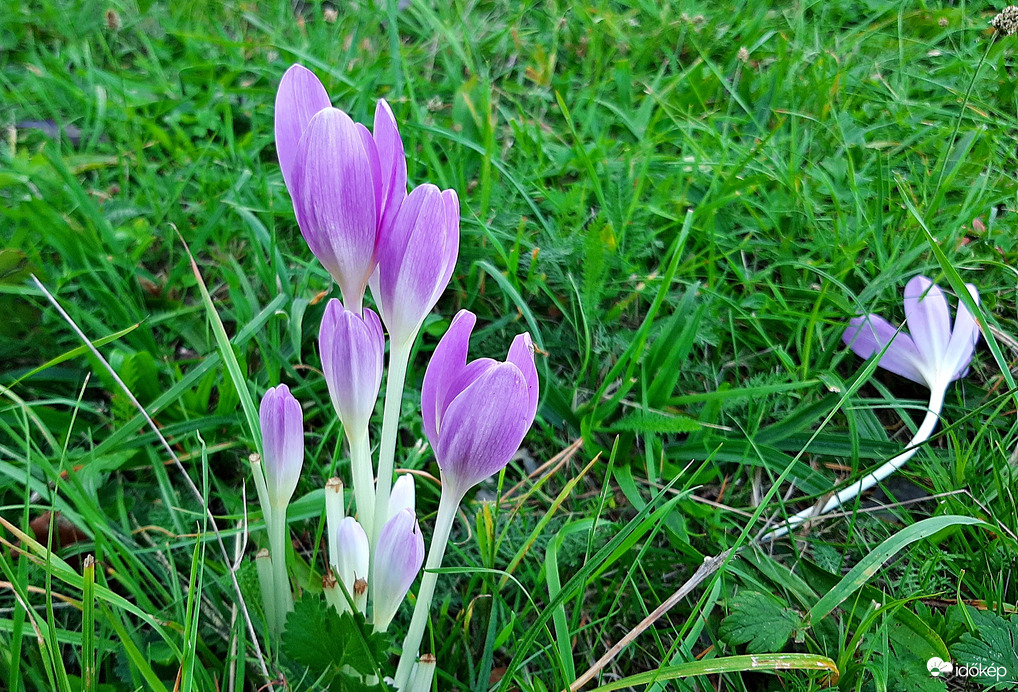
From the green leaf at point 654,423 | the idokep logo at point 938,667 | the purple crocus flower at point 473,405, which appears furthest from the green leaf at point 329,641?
the idokep logo at point 938,667

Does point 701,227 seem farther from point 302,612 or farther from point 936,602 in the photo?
point 302,612

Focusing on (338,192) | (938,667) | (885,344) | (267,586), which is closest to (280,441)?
(267,586)

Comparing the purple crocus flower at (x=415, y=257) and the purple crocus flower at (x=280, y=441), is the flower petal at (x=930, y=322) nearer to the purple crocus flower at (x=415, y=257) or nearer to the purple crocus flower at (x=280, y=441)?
the purple crocus flower at (x=415, y=257)

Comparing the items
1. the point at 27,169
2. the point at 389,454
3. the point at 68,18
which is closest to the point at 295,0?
the point at 68,18

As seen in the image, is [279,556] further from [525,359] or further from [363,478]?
[525,359]

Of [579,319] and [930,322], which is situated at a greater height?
[930,322]
